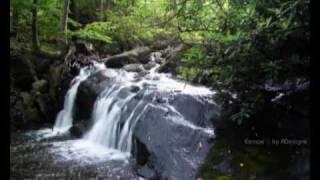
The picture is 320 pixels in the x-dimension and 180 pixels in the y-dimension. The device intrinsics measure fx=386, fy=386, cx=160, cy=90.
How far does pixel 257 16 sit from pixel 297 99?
2.99ft

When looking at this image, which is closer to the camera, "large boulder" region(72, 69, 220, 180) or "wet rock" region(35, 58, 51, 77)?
"large boulder" region(72, 69, 220, 180)

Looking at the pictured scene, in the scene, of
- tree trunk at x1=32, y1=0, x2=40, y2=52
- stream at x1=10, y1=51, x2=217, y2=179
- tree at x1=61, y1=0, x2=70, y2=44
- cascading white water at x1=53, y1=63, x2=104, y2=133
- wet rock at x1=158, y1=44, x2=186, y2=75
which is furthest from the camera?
tree at x1=61, y1=0, x2=70, y2=44

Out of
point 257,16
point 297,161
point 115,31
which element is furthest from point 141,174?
point 115,31

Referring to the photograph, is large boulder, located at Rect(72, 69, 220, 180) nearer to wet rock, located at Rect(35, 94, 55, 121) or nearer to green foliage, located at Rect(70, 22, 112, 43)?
wet rock, located at Rect(35, 94, 55, 121)

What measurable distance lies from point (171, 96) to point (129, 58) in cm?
394

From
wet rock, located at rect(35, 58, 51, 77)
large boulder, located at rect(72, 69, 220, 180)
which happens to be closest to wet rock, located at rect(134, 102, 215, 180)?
large boulder, located at rect(72, 69, 220, 180)

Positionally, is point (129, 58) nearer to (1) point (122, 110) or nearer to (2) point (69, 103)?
(2) point (69, 103)

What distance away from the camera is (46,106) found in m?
7.48

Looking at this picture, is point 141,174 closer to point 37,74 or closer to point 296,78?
point 296,78

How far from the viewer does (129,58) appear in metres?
8.95

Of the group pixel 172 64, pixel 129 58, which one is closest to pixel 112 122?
pixel 172 64

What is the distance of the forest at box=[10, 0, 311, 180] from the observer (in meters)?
2.83

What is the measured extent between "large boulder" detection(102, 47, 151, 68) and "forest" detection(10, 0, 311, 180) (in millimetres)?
26

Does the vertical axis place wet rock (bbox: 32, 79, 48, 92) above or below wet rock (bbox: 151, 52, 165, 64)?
below
